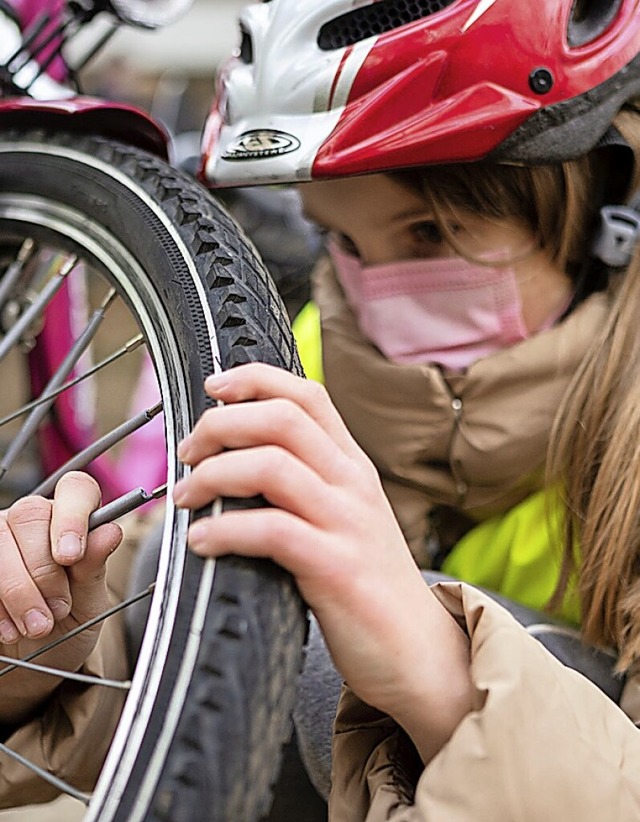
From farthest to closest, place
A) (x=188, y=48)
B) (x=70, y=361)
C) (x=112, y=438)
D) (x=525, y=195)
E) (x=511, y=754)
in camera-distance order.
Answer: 1. (x=188, y=48)
2. (x=525, y=195)
3. (x=70, y=361)
4. (x=112, y=438)
5. (x=511, y=754)

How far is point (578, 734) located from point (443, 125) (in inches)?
17.3

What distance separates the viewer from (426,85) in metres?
0.75

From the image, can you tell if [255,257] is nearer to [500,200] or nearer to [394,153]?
[394,153]

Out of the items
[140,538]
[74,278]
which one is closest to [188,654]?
[140,538]

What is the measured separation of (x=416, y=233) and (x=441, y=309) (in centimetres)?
7

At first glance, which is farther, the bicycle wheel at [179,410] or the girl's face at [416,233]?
the girl's face at [416,233]

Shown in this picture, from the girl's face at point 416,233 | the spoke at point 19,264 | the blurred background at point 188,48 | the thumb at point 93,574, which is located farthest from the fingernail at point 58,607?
the blurred background at point 188,48

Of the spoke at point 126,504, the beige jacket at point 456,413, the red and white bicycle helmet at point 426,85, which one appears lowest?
the beige jacket at point 456,413

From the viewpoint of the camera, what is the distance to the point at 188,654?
0.46m

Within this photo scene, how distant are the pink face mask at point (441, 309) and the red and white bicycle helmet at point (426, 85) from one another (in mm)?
118

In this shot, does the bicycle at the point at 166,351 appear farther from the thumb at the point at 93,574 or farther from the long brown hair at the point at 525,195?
the long brown hair at the point at 525,195

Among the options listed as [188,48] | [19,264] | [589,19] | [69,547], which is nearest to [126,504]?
[69,547]

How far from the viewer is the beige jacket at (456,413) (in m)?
0.85

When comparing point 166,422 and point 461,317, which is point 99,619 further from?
point 461,317
